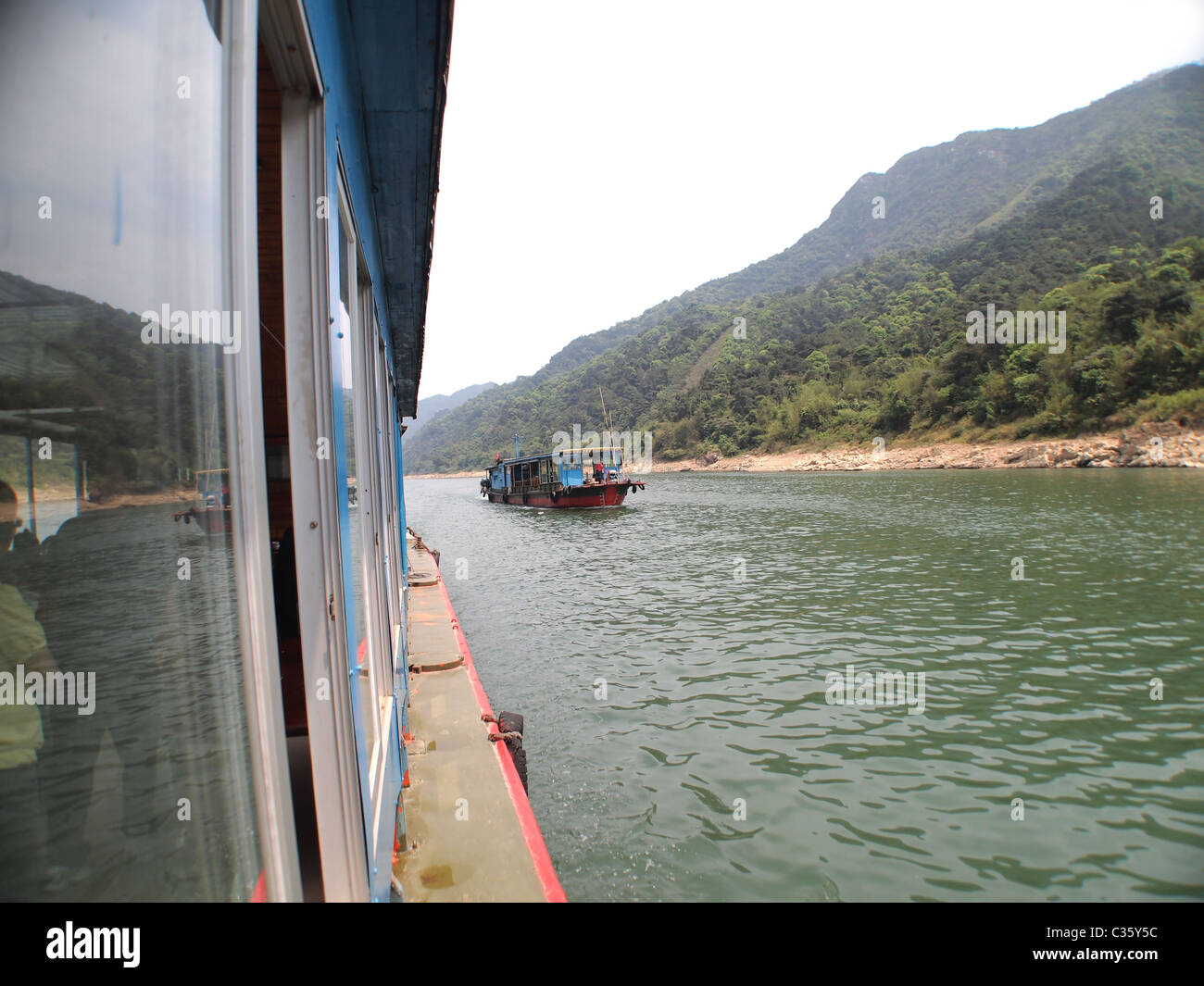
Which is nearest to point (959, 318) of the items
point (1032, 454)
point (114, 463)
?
point (1032, 454)

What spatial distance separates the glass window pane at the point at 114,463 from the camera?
1.97 ft

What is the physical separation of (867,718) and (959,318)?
6798 cm

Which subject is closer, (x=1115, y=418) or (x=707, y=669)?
(x=707, y=669)

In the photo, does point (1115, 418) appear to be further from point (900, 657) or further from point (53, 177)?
point (53, 177)

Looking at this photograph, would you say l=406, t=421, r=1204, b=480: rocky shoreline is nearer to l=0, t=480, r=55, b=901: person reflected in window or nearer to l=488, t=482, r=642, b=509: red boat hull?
l=488, t=482, r=642, b=509: red boat hull

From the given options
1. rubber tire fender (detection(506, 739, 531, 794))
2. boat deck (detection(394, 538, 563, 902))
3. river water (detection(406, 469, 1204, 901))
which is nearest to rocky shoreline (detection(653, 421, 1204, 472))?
river water (detection(406, 469, 1204, 901))

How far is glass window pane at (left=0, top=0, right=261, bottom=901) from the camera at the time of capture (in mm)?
600

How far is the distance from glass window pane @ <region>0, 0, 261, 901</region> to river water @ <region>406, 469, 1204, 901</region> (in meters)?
4.01

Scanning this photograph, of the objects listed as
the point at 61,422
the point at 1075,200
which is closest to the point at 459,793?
the point at 61,422

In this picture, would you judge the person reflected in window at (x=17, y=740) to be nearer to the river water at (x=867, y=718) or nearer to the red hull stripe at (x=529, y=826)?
the red hull stripe at (x=529, y=826)

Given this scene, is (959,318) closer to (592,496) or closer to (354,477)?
(592,496)

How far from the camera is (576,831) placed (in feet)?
15.7

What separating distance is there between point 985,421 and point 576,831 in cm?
5028
